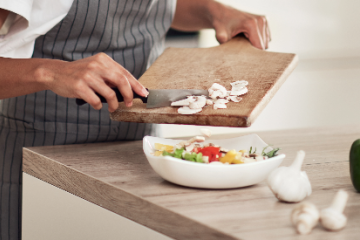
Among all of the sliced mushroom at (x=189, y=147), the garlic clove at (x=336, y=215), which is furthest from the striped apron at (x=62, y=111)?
the garlic clove at (x=336, y=215)

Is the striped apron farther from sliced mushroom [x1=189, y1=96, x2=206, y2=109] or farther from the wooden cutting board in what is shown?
sliced mushroom [x1=189, y1=96, x2=206, y2=109]

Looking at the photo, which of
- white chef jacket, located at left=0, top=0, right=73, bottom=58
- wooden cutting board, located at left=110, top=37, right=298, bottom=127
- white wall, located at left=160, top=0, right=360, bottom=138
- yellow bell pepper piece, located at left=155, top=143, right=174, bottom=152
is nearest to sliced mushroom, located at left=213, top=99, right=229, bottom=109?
wooden cutting board, located at left=110, top=37, right=298, bottom=127

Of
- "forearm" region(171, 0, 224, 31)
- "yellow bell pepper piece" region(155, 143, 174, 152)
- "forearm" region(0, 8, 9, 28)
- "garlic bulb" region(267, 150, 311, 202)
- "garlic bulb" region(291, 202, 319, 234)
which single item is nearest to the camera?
"garlic bulb" region(291, 202, 319, 234)

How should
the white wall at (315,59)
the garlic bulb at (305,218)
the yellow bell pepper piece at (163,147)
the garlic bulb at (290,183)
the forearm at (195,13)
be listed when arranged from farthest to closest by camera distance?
the white wall at (315,59) → the forearm at (195,13) → the yellow bell pepper piece at (163,147) → the garlic bulb at (290,183) → the garlic bulb at (305,218)

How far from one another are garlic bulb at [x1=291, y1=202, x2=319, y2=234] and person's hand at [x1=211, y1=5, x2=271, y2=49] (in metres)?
0.86

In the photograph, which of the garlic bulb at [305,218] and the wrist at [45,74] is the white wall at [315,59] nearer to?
the wrist at [45,74]

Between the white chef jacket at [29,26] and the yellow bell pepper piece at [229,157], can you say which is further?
the white chef jacket at [29,26]

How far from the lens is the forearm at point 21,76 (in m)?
0.82

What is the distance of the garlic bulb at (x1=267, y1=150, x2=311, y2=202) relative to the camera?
61 centimetres

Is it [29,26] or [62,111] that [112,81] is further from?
[62,111]

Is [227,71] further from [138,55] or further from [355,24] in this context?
[355,24]

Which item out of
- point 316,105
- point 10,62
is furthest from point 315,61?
point 10,62

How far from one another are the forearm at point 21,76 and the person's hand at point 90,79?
12 millimetres

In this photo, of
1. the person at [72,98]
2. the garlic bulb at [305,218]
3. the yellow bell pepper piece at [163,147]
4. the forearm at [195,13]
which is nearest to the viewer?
the garlic bulb at [305,218]
